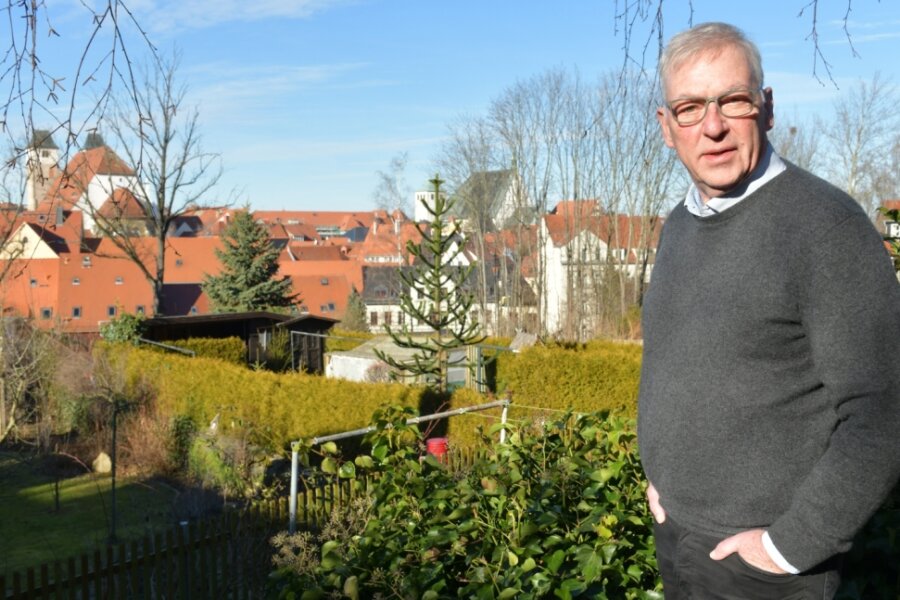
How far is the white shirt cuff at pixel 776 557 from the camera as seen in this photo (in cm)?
142

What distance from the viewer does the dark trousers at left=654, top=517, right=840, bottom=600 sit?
1473mm

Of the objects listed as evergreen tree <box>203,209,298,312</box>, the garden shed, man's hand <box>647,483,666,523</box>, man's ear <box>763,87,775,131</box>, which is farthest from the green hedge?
evergreen tree <box>203,209,298,312</box>

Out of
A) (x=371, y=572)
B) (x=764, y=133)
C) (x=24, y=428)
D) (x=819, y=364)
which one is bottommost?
(x=24, y=428)

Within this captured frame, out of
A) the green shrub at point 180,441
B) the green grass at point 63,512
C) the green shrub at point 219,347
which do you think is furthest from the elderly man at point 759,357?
the green shrub at point 219,347

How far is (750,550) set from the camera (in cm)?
147

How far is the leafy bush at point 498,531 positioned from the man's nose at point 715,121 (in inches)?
45.3

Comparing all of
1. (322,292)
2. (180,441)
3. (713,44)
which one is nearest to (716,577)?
(713,44)

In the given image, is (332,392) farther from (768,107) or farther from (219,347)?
(768,107)

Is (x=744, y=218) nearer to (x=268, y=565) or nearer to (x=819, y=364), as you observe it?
(x=819, y=364)

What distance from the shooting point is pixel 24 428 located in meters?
16.1

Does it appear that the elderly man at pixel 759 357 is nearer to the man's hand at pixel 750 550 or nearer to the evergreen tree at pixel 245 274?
the man's hand at pixel 750 550

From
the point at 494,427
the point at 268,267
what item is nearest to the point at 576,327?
the point at 268,267

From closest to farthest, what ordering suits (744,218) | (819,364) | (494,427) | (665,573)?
(819,364) → (744,218) → (665,573) → (494,427)

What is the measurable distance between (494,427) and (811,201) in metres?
1.87
